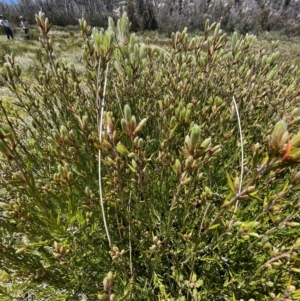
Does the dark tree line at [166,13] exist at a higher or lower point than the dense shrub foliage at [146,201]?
lower

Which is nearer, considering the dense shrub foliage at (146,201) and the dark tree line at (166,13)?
the dense shrub foliage at (146,201)

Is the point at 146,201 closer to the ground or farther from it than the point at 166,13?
farther from it

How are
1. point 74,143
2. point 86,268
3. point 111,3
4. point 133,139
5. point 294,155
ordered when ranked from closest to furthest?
point 294,155 → point 133,139 → point 74,143 → point 86,268 → point 111,3

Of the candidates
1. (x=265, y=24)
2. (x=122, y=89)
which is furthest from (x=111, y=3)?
(x=122, y=89)

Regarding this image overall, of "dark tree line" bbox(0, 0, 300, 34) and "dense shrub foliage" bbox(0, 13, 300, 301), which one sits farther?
"dark tree line" bbox(0, 0, 300, 34)

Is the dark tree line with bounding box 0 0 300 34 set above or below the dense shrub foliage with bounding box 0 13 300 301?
below

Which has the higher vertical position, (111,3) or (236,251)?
(236,251)

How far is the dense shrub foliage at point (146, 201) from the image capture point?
70cm

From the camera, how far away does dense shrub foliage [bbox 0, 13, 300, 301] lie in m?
0.70

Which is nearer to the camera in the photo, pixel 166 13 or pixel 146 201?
pixel 146 201

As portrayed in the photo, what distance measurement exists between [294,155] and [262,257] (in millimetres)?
956

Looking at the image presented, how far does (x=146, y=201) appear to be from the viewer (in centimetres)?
88

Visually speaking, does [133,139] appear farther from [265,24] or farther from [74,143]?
[265,24]

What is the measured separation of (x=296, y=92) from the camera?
1584 millimetres
